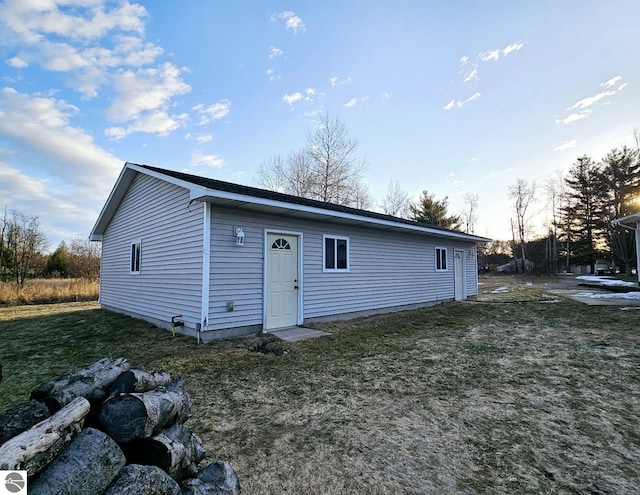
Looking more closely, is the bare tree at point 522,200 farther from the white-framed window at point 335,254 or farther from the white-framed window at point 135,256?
the white-framed window at point 135,256

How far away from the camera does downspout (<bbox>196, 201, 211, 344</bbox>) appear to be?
5.90m

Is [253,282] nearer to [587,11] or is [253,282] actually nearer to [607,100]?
[587,11]

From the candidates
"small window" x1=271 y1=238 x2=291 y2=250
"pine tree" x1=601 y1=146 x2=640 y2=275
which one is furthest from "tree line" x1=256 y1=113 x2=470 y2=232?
"pine tree" x1=601 y1=146 x2=640 y2=275

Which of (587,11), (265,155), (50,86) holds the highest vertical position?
(265,155)

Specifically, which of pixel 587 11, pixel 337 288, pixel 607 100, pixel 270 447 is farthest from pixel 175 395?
pixel 607 100

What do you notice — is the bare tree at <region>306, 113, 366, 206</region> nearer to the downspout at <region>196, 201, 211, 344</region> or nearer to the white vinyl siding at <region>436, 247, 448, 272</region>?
the white vinyl siding at <region>436, 247, 448, 272</region>

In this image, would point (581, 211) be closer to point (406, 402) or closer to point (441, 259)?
point (441, 259)

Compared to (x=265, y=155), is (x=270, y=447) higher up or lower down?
lower down

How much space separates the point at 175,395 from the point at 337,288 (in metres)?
6.27

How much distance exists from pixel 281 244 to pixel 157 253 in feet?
10.7

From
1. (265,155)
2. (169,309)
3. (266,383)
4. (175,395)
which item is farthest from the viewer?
(265,155)

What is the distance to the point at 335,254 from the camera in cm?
832

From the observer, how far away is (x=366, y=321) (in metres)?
8.32

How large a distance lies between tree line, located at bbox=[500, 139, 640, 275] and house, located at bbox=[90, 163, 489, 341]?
82.7 ft
